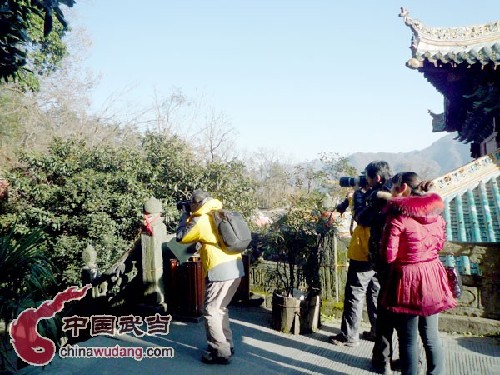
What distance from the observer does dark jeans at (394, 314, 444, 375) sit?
10.0ft

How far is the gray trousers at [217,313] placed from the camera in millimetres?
3834

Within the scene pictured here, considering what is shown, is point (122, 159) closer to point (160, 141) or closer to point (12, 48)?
point (160, 141)

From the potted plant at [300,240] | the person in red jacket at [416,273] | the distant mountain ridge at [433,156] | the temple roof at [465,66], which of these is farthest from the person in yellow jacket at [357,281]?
the distant mountain ridge at [433,156]

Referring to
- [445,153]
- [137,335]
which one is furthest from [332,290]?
[445,153]

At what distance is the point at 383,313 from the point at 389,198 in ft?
3.72

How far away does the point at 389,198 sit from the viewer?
318cm

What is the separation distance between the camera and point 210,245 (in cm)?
386

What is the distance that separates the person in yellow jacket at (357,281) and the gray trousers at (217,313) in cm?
127

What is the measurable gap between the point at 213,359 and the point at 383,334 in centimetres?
168

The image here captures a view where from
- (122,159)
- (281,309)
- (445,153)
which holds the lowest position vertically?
(281,309)

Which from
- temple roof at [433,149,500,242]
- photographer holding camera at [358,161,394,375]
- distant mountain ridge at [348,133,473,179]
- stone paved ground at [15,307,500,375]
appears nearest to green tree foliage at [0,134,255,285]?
temple roof at [433,149,500,242]

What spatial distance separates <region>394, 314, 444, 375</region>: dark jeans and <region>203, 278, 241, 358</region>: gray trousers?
1.63 metres

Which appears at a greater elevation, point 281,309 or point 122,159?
point 122,159

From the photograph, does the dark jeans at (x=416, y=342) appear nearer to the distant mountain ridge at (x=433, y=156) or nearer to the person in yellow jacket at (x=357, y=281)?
the person in yellow jacket at (x=357, y=281)
